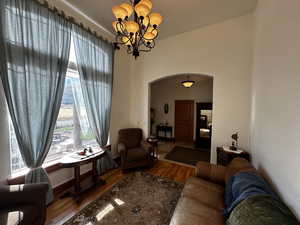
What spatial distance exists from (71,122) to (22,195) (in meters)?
Result: 1.44

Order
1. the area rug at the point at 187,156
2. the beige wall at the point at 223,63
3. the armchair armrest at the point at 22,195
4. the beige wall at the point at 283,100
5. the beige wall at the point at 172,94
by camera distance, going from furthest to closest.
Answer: the beige wall at the point at 172,94 → the area rug at the point at 187,156 → the beige wall at the point at 223,63 → the armchair armrest at the point at 22,195 → the beige wall at the point at 283,100

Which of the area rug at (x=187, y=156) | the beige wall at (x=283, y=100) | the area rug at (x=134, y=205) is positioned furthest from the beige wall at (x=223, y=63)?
the area rug at (x=134, y=205)

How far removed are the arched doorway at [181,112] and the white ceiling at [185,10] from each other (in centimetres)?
246

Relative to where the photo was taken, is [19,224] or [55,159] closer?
[19,224]

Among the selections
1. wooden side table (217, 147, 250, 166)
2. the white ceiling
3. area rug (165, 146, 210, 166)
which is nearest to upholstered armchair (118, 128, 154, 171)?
area rug (165, 146, 210, 166)

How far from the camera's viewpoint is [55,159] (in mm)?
2244

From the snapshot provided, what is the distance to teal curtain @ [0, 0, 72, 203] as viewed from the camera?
1558 millimetres

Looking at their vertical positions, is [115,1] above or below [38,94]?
above

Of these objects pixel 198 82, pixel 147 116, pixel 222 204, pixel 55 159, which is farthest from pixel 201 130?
pixel 55 159

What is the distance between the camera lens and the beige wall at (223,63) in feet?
8.49

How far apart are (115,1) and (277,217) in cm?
336

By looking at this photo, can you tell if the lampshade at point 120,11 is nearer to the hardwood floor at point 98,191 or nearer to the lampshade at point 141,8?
the lampshade at point 141,8

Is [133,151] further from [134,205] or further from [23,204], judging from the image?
[23,204]

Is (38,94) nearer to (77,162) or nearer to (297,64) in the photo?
(77,162)
